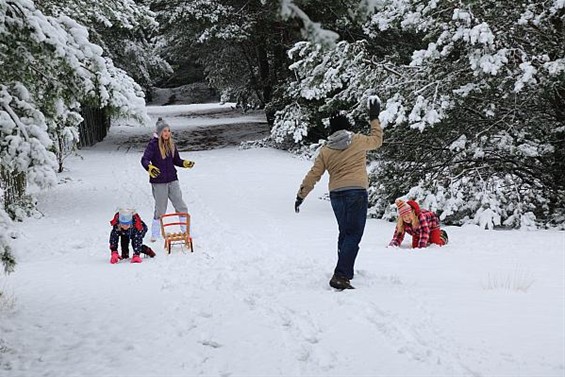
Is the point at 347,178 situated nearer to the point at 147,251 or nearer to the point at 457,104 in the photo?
the point at 147,251

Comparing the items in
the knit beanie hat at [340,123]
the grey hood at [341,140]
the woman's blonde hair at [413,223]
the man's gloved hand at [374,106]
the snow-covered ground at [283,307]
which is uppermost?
the man's gloved hand at [374,106]

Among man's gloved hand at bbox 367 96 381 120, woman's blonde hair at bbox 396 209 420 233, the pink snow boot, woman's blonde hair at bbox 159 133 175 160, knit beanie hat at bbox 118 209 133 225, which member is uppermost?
man's gloved hand at bbox 367 96 381 120

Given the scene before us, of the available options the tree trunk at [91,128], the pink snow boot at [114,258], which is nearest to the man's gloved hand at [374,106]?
the pink snow boot at [114,258]

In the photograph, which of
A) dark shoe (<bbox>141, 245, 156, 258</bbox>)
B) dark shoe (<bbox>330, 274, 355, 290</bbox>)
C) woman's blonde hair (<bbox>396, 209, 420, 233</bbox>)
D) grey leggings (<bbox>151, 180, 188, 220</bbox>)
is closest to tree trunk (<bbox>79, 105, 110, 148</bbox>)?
grey leggings (<bbox>151, 180, 188, 220</bbox>)

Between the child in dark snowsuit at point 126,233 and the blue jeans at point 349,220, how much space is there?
310cm

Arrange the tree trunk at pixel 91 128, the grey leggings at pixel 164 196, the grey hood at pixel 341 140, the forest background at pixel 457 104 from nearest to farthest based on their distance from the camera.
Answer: the grey hood at pixel 341 140 < the grey leggings at pixel 164 196 < the forest background at pixel 457 104 < the tree trunk at pixel 91 128

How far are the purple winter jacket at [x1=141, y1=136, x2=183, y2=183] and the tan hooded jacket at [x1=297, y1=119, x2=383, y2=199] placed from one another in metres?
3.90

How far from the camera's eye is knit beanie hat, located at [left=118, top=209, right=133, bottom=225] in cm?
780

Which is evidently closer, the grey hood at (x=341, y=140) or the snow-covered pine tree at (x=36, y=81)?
the snow-covered pine tree at (x=36, y=81)

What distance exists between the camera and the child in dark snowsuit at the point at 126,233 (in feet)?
25.6

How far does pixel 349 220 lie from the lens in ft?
19.7

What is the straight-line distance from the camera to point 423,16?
10.7m

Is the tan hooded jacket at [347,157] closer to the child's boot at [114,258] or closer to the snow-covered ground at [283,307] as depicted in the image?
the snow-covered ground at [283,307]

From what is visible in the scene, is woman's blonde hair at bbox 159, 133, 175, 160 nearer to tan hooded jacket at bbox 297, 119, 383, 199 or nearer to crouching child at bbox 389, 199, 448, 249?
crouching child at bbox 389, 199, 448, 249
